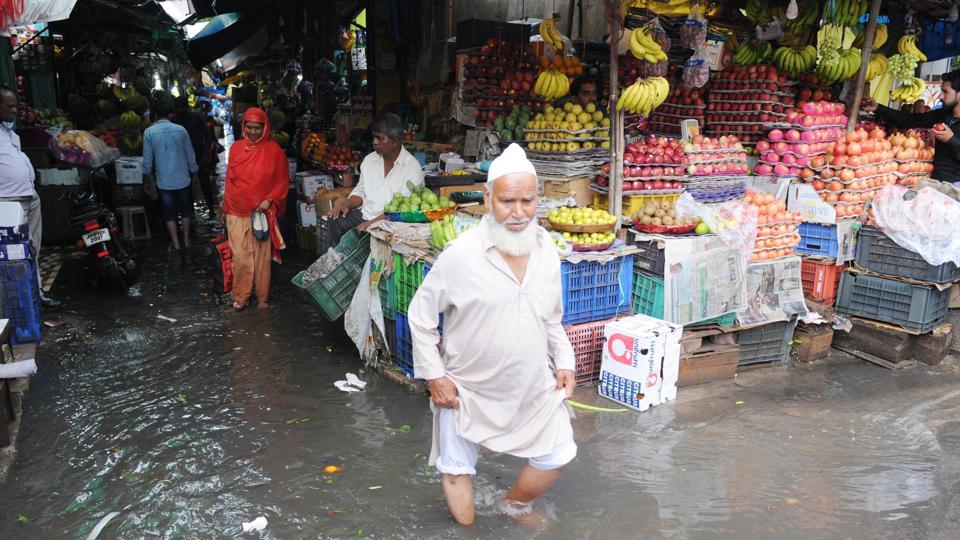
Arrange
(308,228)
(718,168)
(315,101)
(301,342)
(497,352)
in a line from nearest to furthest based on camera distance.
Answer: (497,352), (301,342), (718,168), (308,228), (315,101)

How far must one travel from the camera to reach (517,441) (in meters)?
2.87

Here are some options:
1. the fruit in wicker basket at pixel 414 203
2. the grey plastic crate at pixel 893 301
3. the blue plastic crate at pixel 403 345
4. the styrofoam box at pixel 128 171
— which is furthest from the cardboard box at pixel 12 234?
the grey plastic crate at pixel 893 301

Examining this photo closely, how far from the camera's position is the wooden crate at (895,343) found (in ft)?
18.4

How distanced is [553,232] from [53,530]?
3.35 metres

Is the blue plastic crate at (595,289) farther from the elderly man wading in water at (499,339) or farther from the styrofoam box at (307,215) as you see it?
the styrofoam box at (307,215)

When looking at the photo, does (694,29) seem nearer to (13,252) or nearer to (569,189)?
(569,189)

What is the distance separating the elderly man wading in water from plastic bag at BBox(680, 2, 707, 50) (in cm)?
410

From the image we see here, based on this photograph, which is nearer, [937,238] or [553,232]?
[553,232]

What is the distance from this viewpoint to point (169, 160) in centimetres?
871

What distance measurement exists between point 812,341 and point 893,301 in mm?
774

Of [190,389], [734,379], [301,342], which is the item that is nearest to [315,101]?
[301,342]

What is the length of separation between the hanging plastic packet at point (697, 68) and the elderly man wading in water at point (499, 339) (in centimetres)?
433

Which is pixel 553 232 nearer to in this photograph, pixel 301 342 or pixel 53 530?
pixel 301 342

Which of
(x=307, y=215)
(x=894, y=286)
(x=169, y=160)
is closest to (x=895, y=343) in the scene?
(x=894, y=286)
